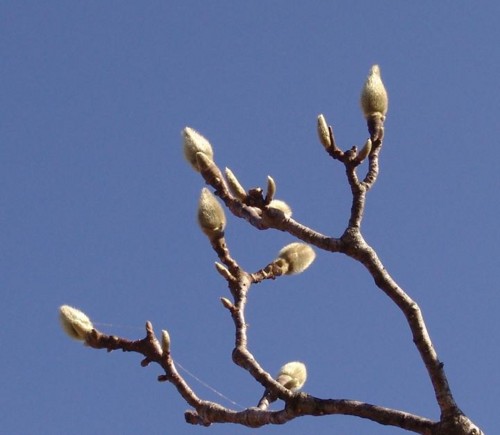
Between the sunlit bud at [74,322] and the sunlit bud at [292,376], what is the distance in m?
1.09

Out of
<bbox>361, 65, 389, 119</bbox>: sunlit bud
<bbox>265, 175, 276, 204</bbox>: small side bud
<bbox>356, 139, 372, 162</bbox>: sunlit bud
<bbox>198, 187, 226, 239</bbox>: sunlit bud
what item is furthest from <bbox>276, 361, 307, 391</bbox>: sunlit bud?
<bbox>361, 65, 389, 119</bbox>: sunlit bud

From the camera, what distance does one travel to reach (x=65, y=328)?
4816 mm

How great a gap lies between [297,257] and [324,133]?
1.08m

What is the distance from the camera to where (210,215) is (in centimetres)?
506

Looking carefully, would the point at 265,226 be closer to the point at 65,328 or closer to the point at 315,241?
the point at 315,241

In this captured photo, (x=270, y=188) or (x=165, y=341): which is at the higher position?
(x=270, y=188)

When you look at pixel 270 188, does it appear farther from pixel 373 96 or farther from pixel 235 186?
pixel 373 96

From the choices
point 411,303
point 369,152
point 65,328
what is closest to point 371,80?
point 369,152

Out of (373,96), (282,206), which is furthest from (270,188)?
→ (373,96)

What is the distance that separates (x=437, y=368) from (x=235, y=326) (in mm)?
1310

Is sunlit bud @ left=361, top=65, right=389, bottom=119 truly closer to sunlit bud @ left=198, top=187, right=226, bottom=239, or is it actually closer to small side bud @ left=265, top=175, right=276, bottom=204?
small side bud @ left=265, top=175, right=276, bottom=204

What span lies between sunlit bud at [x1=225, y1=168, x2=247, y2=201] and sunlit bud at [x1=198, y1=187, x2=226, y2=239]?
304 mm

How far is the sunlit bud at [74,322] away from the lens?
15.7 ft

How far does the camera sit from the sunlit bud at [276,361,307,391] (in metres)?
5.14
